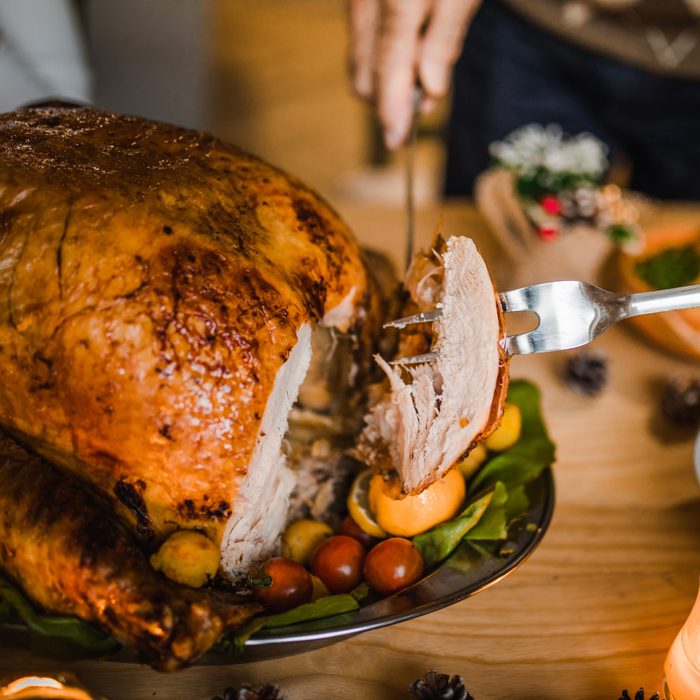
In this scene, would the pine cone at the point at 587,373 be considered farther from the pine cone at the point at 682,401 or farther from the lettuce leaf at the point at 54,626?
the lettuce leaf at the point at 54,626

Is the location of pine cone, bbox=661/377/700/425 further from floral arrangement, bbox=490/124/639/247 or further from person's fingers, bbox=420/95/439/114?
person's fingers, bbox=420/95/439/114

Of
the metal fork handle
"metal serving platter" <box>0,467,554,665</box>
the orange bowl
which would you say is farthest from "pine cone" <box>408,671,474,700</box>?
the orange bowl

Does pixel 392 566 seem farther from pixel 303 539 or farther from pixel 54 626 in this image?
pixel 54 626

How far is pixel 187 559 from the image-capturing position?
2.34 feet

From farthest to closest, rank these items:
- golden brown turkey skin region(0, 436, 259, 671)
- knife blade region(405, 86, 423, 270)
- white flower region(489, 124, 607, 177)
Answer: white flower region(489, 124, 607, 177) → knife blade region(405, 86, 423, 270) → golden brown turkey skin region(0, 436, 259, 671)

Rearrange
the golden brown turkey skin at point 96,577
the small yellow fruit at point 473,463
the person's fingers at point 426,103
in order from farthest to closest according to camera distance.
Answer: the person's fingers at point 426,103 < the small yellow fruit at point 473,463 < the golden brown turkey skin at point 96,577

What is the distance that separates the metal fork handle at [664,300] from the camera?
2.64 feet

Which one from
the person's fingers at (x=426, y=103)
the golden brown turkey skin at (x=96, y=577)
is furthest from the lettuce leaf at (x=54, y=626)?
the person's fingers at (x=426, y=103)

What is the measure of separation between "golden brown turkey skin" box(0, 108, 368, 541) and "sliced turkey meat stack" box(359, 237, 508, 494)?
0.50 feet

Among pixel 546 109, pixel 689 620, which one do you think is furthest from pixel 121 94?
pixel 689 620

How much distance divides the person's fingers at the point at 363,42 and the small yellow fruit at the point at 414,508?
0.82m

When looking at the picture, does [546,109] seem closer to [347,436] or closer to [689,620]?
[347,436]

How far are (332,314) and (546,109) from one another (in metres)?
1.19

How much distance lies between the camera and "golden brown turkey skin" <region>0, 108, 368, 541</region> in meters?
0.73
